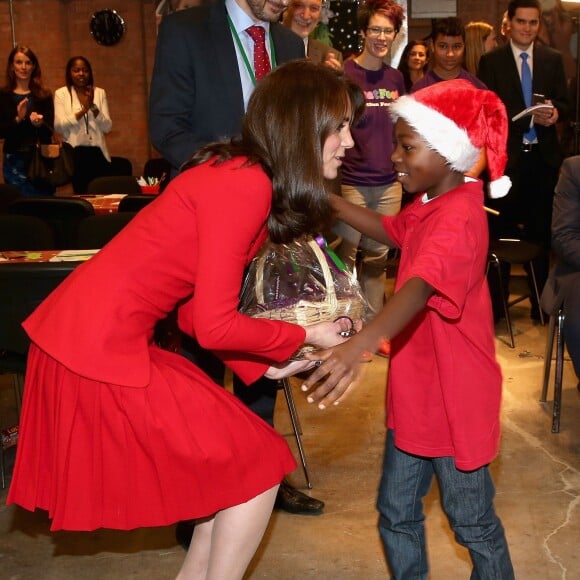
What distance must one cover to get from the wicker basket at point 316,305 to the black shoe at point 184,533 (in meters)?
1.05

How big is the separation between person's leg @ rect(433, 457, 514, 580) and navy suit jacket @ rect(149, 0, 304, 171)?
141 cm

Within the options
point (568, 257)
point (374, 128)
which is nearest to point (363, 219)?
point (568, 257)

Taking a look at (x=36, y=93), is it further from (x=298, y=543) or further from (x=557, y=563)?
(x=557, y=563)

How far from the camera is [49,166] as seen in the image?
6754 millimetres

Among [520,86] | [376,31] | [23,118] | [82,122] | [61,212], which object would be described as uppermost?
[376,31]

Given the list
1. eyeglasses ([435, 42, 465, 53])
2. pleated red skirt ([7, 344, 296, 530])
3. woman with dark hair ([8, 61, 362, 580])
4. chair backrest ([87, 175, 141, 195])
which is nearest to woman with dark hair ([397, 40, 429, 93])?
eyeglasses ([435, 42, 465, 53])

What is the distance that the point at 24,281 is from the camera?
3.48 m

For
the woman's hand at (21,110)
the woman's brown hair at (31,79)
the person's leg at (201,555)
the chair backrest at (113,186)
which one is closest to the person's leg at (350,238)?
→ the chair backrest at (113,186)

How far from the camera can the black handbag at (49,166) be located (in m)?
6.72

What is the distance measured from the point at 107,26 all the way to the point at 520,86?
6046 mm

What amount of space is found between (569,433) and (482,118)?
2.26 metres

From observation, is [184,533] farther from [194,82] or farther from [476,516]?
[194,82]

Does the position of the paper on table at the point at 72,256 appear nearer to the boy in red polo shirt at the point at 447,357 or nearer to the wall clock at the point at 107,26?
the boy in red polo shirt at the point at 447,357

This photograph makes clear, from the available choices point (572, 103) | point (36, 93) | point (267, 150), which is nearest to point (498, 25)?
point (572, 103)
